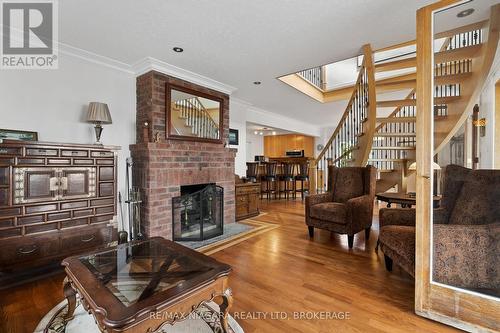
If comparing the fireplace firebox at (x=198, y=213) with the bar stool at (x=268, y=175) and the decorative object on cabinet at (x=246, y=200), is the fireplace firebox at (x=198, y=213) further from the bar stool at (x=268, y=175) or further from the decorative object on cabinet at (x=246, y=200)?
the bar stool at (x=268, y=175)

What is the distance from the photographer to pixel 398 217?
2447 mm

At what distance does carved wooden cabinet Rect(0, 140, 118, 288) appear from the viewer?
1.99 metres

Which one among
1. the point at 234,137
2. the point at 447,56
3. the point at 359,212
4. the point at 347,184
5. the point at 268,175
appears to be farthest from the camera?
the point at 268,175

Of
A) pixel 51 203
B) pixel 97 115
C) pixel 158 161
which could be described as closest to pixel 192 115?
pixel 158 161

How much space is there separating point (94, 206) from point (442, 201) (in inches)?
130

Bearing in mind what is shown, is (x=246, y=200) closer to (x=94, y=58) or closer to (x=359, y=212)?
(x=359, y=212)

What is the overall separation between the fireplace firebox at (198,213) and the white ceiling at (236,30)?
1.85 metres

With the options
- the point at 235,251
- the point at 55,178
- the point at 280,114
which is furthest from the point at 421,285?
the point at 280,114

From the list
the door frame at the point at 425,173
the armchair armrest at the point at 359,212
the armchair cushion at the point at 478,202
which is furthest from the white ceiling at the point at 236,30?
the armchair armrest at the point at 359,212

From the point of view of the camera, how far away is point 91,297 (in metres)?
1.07

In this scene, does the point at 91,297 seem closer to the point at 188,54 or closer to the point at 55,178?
the point at 55,178

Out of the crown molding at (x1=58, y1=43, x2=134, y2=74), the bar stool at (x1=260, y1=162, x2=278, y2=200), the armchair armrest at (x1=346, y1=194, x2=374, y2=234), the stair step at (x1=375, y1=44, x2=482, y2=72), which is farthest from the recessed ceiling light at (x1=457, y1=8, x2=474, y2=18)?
the bar stool at (x1=260, y1=162, x2=278, y2=200)

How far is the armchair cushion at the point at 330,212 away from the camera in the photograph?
9.52 feet

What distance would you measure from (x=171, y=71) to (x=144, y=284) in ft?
9.37
